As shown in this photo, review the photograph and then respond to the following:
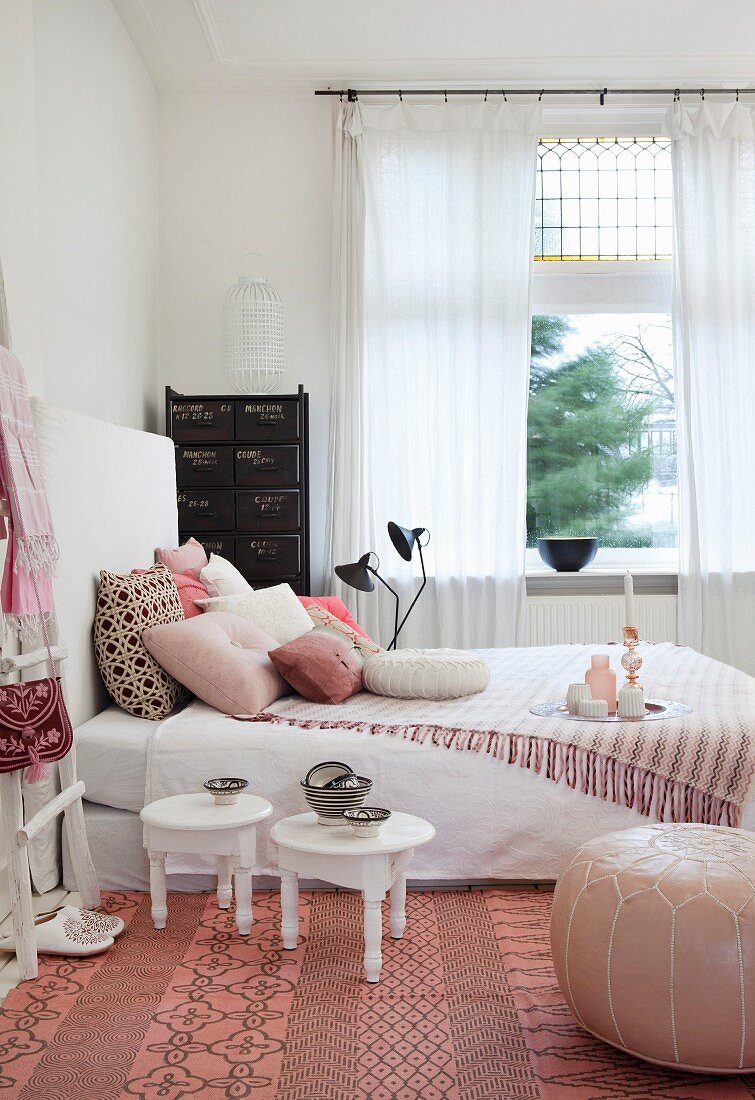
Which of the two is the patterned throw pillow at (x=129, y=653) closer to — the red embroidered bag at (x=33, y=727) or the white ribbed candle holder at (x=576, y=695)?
the red embroidered bag at (x=33, y=727)

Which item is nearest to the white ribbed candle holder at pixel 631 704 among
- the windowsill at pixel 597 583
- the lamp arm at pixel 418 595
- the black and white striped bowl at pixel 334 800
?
the black and white striped bowl at pixel 334 800

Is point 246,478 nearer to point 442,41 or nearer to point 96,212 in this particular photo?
point 96,212

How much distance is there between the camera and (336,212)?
A: 195 inches

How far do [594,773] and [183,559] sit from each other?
1.78 m

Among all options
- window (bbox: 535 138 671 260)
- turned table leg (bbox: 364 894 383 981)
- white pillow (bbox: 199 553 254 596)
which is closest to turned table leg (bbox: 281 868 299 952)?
turned table leg (bbox: 364 894 383 981)

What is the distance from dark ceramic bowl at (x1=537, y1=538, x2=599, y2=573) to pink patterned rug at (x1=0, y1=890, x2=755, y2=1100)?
2877mm

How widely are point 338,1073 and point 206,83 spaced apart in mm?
4644

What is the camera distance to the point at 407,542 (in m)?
4.41

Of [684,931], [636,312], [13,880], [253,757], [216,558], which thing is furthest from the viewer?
[636,312]

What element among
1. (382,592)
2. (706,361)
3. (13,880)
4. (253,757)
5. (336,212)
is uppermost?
(336,212)

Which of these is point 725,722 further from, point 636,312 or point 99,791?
point 636,312

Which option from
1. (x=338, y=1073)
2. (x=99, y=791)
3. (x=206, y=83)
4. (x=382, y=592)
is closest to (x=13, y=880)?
(x=99, y=791)

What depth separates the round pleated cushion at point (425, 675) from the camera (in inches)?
117

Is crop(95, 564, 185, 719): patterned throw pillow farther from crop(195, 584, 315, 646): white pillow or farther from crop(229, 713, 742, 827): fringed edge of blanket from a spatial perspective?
crop(229, 713, 742, 827): fringed edge of blanket
